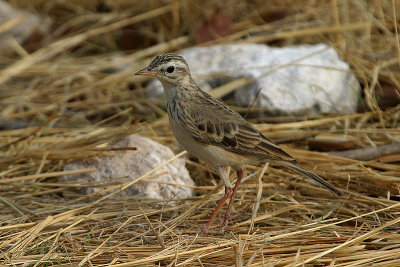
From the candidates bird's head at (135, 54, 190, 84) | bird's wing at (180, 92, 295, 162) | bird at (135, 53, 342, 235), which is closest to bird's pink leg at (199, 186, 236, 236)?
bird at (135, 53, 342, 235)

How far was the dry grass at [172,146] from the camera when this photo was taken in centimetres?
386

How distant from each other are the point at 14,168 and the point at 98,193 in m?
1.00

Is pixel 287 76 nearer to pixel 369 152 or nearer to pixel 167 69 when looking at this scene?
pixel 369 152

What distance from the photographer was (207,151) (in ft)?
14.7

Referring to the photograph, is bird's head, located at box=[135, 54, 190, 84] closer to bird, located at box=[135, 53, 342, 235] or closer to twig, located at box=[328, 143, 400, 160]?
bird, located at box=[135, 53, 342, 235]

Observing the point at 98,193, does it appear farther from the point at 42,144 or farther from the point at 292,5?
the point at 292,5

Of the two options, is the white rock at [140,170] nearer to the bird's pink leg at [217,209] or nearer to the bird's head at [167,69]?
the bird's pink leg at [217,209]

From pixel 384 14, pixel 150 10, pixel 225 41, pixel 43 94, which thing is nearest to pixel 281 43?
pixel 225 41

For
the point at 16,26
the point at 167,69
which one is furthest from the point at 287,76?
the point at 16,26

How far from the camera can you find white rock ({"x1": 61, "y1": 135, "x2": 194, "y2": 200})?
16.5 ft

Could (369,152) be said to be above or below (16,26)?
below

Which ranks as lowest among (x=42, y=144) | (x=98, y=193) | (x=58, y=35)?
(x=98, y=193)

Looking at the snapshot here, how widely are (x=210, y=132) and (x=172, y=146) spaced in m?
1.31

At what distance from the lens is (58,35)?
345 inches
